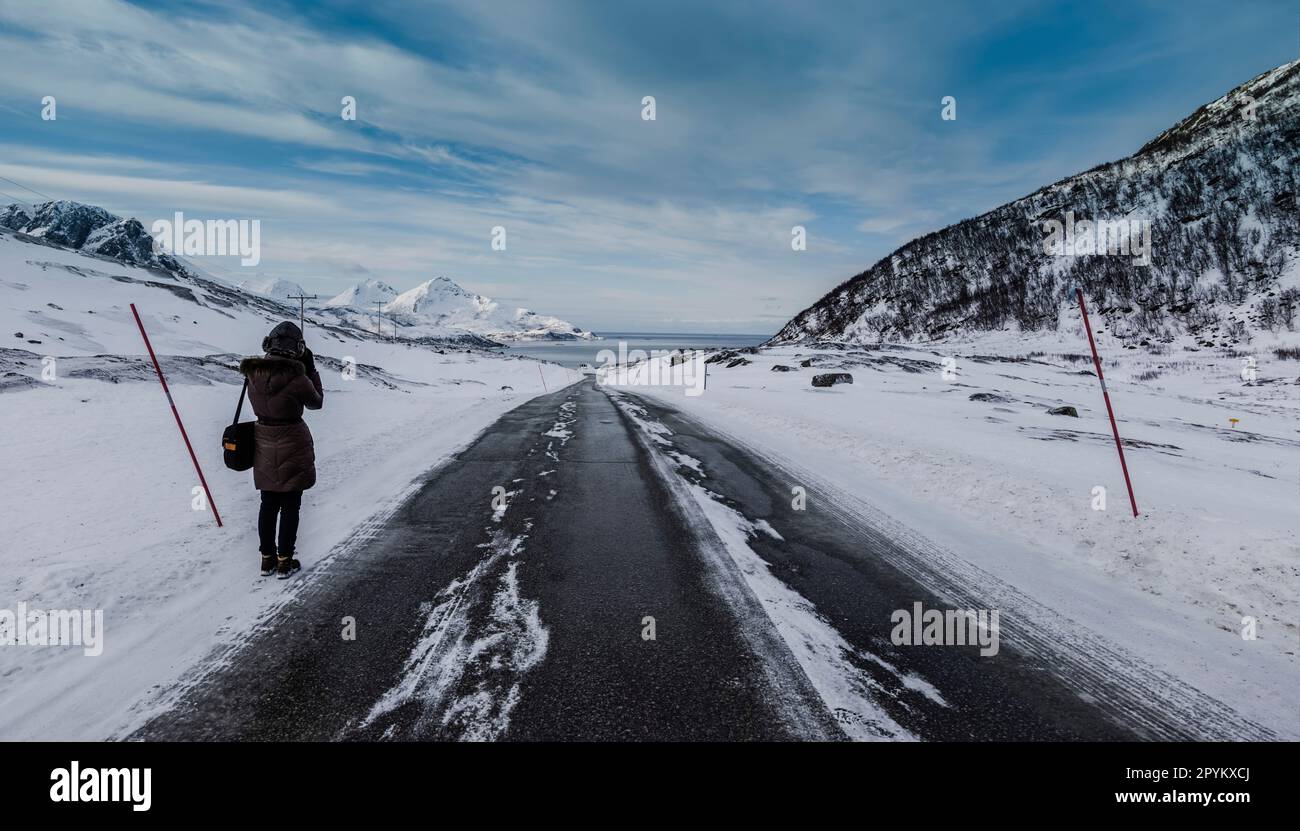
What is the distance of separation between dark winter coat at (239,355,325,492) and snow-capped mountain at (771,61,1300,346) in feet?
184

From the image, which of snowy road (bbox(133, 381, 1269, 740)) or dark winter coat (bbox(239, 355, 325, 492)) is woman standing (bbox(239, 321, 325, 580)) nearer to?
dark winter coat (bbox(239, 355, 325, 492))

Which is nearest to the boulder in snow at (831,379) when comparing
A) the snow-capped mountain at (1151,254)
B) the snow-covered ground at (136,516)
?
the snow-covered ground at (136,516)

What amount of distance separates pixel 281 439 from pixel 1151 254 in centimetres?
7318

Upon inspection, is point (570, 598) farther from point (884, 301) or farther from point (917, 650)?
point (884, 301)

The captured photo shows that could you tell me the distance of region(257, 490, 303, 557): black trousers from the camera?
4863mm

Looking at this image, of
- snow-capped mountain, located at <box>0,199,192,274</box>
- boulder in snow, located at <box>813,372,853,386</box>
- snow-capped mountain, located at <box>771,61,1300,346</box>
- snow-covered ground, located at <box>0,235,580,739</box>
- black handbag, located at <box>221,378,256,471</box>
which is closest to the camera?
snow-covered ground, located at <box>0,235,580,739</box>

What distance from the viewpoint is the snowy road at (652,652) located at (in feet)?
9.65

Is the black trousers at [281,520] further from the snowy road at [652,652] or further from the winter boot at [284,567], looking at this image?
the snowy road at [652,652]

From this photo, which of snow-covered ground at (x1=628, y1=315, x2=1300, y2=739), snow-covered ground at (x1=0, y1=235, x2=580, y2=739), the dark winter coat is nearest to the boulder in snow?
snow-covered ground at (x1=628, y1=315, x2=1300, y2=739)

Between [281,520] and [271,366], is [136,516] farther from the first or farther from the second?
[271,366]

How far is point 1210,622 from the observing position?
14.4 ft

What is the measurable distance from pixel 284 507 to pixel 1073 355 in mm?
52826

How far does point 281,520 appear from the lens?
484cm
